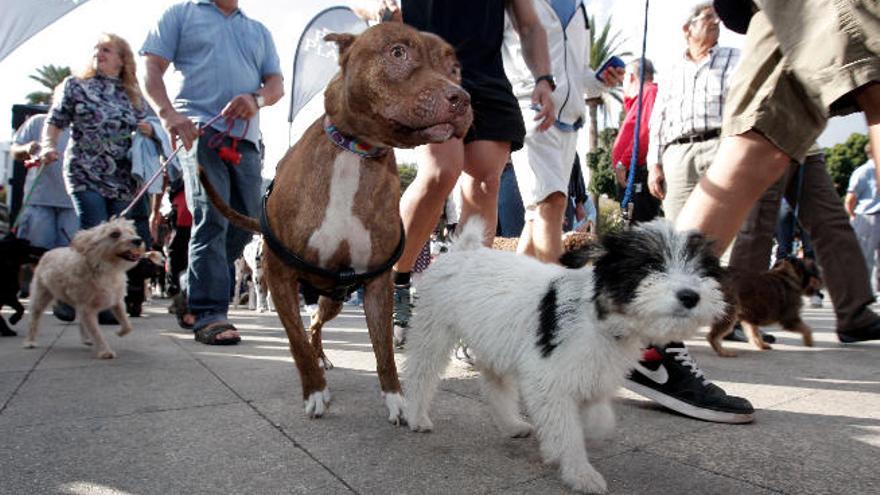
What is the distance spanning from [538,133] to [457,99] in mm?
2037

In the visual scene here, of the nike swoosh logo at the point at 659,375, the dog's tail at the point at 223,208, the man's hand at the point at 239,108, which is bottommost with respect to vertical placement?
Answer: the nike swoosh logo at the point at 659,375

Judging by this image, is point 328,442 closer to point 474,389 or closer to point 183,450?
point 183,450

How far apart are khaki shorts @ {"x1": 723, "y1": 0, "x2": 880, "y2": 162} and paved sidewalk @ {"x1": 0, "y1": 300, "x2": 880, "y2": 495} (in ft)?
3.87

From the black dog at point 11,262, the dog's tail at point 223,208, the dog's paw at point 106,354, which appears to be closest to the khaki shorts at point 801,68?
the dog's tail at point 223,208

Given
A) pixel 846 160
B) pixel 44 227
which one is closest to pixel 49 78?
pixel 44 227

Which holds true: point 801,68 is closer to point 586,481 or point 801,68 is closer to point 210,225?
point 586,481

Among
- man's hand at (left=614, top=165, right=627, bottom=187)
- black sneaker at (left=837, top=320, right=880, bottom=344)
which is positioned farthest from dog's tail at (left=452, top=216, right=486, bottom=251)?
man's hand at (left=614, top=165, right=627, bottom=187)

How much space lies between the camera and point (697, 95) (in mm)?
4699

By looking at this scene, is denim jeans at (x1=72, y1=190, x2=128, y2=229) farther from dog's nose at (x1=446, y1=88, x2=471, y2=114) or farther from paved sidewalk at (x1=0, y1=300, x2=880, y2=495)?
dog's nose at (x1=446, y1=88, x2=471, y2=114)

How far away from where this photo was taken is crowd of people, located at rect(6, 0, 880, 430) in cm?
233

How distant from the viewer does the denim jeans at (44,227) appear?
6.80m

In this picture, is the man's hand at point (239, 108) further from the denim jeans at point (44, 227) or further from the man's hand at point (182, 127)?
the denim jeans at point (44, 227)

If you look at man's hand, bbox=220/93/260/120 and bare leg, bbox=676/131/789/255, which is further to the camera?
man's hand, bbox=220/93/260/120

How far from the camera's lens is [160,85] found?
4477 mm
